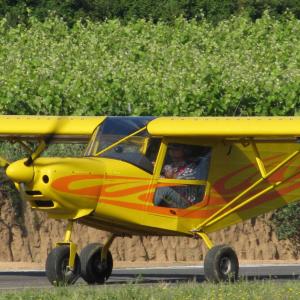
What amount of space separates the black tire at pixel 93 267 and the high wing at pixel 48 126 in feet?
6.39

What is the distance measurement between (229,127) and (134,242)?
25.1 feet

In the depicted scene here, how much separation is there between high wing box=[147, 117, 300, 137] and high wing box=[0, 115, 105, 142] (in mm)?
1884

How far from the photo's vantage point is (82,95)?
33250 mm

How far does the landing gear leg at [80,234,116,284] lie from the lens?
56.9 feet

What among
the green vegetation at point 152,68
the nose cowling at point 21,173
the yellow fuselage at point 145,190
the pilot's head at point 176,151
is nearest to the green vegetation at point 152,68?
the green vegetation at point 152,68

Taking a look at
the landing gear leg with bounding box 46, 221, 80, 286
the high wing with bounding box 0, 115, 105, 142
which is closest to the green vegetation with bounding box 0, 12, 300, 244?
the high wing with bounding box 0, 115, 105, 142

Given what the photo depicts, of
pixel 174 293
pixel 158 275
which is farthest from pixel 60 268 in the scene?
pixel 158 275

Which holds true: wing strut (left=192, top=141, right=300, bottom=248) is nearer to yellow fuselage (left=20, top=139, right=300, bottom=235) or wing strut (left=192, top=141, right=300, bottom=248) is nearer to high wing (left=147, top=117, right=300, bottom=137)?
yellow fuselage (left=20, top=139, right=300, bottom=235)

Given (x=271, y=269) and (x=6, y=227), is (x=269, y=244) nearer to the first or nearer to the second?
(x=271, y=269)

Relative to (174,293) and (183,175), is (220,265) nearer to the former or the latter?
(183,175)

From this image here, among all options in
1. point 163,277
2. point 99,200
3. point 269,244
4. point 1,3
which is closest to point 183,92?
point 269,244

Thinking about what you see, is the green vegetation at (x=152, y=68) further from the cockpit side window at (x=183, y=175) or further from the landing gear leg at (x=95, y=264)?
the landing gear leg at (x=95, y=264)

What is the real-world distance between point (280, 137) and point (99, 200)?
Result: 2838 mm

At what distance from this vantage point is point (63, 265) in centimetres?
1586
